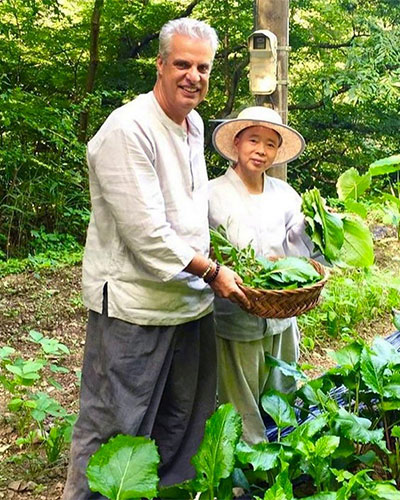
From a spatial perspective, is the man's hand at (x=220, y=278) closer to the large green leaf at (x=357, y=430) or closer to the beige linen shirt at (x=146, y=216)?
the beige linen shirt at (x=146, y=216)

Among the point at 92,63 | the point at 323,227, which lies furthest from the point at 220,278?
the point at 92,63

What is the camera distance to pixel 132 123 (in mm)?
1933

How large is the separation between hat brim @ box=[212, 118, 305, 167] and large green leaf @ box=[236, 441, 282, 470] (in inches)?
41.4

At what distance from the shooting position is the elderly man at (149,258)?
193cm

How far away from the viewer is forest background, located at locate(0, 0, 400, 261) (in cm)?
655

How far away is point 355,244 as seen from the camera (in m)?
2.57

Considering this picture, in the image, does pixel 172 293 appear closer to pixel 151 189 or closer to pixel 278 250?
pixel 151 189

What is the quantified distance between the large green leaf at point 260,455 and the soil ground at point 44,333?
84 cm

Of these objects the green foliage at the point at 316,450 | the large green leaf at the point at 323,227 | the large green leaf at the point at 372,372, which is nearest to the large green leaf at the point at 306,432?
the green foliage at the point at 316,450

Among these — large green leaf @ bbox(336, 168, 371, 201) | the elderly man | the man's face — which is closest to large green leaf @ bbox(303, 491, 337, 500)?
the elderly man

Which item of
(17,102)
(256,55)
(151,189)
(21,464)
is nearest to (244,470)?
(21,464)

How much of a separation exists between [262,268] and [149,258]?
0.47 m

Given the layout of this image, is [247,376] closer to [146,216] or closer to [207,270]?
[207,270]

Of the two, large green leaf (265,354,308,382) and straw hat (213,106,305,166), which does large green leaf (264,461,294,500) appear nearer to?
large green leaf (265,354,308,382)
